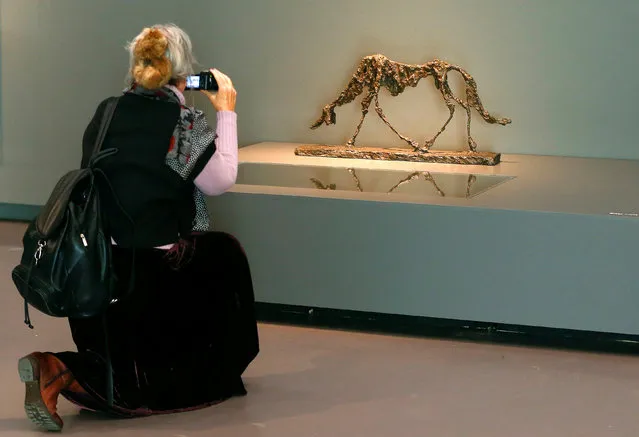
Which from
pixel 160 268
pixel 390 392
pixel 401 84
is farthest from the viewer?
pixel 401 84

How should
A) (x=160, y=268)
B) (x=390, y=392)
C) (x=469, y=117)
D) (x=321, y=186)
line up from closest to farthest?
1. (x=160, y=268)
2. (x=390, y=392)
3. (x=321, y=186)
4. (x=469, y=117)

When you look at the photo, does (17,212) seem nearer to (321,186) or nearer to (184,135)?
(321,186)

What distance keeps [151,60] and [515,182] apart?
2062 mm

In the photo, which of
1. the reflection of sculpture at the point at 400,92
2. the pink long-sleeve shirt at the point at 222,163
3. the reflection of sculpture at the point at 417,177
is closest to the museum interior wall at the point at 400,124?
the reflection of sculpture at the point at 417,177

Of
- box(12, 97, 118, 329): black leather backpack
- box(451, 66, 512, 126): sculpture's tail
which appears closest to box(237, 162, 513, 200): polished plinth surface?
box(451, 66, 512, 126): sculpture's tail

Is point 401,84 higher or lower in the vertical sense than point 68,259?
higher

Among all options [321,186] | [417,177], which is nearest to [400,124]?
[417,177]

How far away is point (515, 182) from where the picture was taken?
177 inches

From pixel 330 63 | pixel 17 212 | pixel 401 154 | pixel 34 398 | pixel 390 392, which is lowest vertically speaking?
pixel 17 212

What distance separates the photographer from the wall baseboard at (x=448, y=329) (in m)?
3.91

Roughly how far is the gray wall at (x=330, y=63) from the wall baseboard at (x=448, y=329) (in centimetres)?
172

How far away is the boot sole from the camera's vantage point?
2.77 metres

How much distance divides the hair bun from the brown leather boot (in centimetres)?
79

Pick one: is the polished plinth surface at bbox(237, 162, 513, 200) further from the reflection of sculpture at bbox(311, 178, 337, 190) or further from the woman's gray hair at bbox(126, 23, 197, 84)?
the woman's gray hair at bbox(126, 23, 197, 84)
